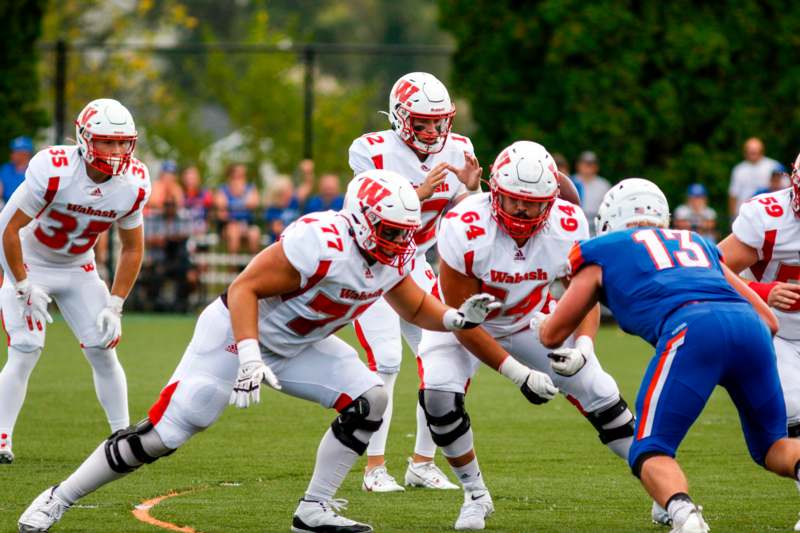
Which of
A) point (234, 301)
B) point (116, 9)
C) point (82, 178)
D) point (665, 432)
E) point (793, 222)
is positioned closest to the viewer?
point (665, 432)

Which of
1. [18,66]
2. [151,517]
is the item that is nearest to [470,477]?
[151,517]

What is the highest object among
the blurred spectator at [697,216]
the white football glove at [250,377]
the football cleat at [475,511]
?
the white football glove at [250,377]

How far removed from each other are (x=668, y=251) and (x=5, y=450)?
4188 mm

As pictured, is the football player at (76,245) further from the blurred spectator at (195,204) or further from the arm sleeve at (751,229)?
the blurred spectator at (195,204)

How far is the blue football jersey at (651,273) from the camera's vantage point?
5566mm

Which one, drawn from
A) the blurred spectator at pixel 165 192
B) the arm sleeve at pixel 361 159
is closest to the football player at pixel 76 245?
the arm sleeve at pixel 361 159

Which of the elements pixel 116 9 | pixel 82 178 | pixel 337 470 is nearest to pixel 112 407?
pixel 82 178

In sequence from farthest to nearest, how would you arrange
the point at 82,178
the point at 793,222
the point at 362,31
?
1. the point at 362,31
2. the point at 82,178
3. the point at 793,222

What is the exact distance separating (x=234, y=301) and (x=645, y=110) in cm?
1188

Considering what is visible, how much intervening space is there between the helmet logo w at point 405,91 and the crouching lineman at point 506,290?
1.11m

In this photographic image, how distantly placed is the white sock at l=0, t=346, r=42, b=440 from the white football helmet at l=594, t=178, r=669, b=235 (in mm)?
3672

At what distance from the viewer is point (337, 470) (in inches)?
243

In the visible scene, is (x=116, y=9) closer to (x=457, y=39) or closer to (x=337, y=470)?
(x=457, y=39)

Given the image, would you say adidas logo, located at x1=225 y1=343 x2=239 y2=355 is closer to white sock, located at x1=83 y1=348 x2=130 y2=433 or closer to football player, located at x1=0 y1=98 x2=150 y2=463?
football player, located at x1=0 y1=98 x2=150 y2=463
